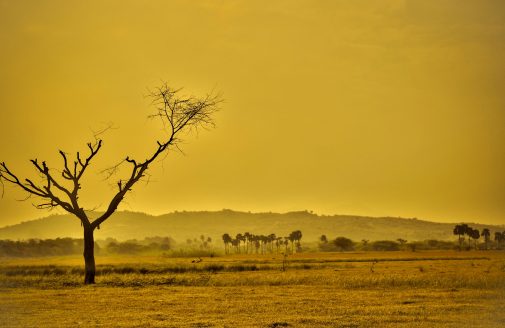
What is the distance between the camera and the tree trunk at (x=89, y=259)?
144ft

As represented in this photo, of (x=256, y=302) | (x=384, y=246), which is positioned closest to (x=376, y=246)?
(x=384, y=246)

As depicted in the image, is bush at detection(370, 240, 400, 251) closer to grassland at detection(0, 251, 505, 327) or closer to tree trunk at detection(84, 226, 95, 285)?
grassland at detection(0, 251, 505, 327)

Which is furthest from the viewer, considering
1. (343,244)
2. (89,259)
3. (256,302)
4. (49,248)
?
(343,244)

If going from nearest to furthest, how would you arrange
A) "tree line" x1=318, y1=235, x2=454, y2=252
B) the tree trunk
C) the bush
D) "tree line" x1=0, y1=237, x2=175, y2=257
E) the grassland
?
the grassland < the tree trunk < "tree line" x1=0, y1=237, x2=175, y2=257 < the bush < "tree line" x1=318, y1=235, x2=454, y2=252

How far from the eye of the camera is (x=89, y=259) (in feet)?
147

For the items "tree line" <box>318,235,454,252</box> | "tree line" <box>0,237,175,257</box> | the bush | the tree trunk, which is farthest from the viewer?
"tree line" <box>318,235,454,252</box>

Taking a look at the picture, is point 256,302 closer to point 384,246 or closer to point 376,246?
point 384,246

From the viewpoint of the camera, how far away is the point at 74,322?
23828mm

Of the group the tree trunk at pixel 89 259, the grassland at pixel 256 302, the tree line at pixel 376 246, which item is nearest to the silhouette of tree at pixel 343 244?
the tree line at pixel 376 246

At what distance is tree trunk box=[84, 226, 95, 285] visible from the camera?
144 feet

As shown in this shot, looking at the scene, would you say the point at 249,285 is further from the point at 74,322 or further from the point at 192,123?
the point at 74,322

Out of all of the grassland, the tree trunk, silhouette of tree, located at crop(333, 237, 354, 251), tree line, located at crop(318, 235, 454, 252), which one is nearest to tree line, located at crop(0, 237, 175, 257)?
silhouette of tree, located at crop(333, 237, 354, 251)

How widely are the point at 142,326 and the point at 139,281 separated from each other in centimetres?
2148

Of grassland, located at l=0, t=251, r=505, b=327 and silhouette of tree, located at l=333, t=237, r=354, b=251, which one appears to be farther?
silhouette of tree, located at l=333, t=237, r=354, b=251
